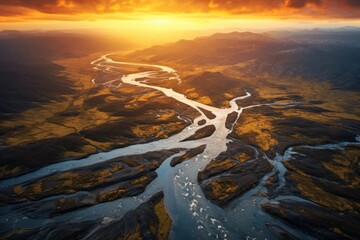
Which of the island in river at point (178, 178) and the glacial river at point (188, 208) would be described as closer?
the glacial river at point (188, 208)

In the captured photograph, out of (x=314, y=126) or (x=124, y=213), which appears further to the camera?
(x=314, y=126)

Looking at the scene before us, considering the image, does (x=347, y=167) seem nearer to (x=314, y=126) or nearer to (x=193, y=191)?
(x=314, y=126)

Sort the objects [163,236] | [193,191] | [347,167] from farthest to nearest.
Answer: [347,167], [193,191], [163,236]

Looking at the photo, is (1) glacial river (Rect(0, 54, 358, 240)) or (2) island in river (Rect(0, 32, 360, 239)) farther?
(2) island in river (Rect(0, 32, 360, 239))

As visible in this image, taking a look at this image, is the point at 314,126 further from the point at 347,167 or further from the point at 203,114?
the point at 203,114

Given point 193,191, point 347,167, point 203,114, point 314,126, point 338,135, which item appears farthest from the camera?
point 203,114

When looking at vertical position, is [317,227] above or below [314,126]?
above

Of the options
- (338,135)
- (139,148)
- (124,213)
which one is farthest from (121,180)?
(338,135)

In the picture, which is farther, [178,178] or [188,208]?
[178,178]

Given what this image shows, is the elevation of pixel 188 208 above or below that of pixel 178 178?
above

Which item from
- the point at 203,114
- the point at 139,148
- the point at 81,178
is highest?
the point at 81,178
